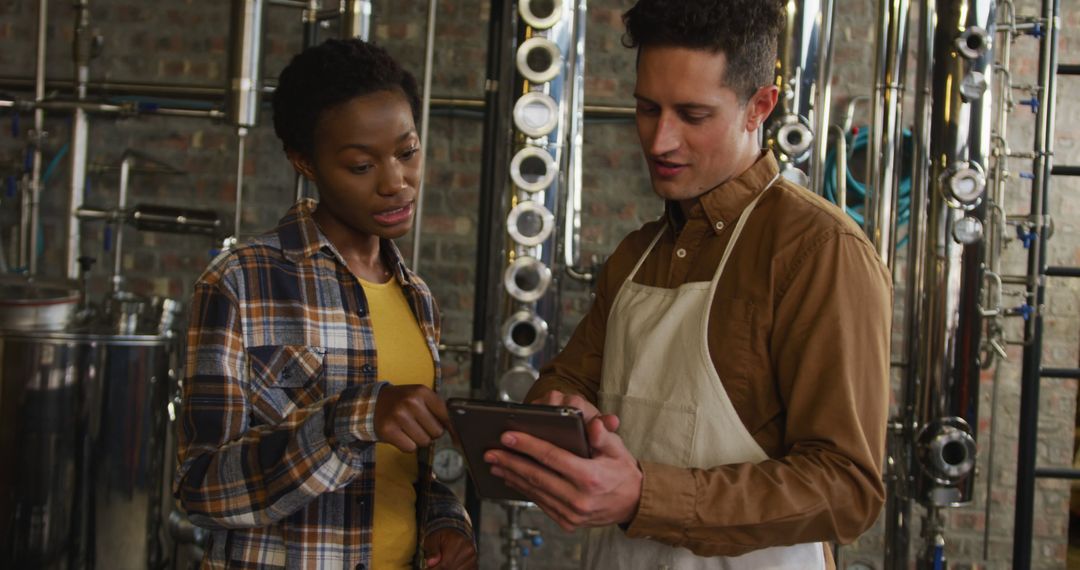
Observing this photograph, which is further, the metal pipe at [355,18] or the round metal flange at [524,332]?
the metal pipe at [355,18]

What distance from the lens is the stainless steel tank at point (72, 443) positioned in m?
2.81

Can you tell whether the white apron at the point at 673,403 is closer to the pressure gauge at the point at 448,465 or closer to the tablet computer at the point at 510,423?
the tablet computer at the point at 510,423

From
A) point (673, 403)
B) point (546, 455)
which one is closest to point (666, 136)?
point (673, 403)

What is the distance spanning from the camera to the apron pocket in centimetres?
138

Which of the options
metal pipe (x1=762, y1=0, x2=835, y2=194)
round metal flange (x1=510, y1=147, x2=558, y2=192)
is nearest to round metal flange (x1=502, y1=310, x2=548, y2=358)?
round metal flange (x1=510, y1=147, x2=558, y2=192)

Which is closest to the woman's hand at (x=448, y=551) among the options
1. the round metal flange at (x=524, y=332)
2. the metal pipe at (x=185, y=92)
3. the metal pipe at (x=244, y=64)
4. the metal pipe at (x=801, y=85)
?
the round metal flange at (x=524, y=332)

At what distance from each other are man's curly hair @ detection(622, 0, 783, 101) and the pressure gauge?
2033mm

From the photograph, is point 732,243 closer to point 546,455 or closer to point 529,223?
point 546,455

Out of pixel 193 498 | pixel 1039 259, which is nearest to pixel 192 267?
pixel 193 498

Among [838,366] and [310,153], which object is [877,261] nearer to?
[838,366]

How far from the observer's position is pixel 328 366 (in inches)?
61.1

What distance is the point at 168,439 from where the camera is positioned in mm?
2996

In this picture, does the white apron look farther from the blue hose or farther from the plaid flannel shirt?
the blue hose

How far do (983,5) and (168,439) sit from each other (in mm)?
Answer: 2570
